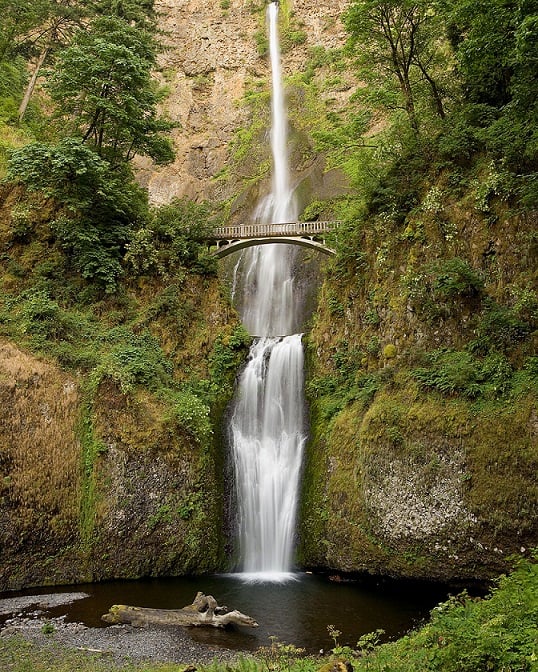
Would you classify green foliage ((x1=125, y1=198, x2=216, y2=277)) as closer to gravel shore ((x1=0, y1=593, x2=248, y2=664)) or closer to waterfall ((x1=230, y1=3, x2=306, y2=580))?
waterfall ((x1=230, y1=3, x2=306, y2=580))

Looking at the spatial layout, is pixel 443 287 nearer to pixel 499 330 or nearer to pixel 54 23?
pixel 499 330

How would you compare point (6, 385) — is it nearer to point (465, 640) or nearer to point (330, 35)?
point (465, 640)

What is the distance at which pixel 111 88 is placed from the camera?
18266mm

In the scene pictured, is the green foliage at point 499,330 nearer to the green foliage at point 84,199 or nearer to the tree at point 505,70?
the tree at point 505,70

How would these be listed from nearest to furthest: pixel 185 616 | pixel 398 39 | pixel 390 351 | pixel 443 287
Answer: pixel 185 616
pixel 443 287
pixel 390 351
pixel 398 39

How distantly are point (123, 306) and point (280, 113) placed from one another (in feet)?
83.3

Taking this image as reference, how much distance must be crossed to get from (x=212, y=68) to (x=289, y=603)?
42.1 m

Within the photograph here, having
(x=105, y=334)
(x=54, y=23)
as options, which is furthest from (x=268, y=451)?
(x=54, y=23)

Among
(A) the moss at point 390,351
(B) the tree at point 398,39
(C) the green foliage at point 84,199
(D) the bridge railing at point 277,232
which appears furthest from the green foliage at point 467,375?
(C) the green foliage at point 84,199

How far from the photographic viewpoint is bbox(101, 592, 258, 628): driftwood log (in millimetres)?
9320

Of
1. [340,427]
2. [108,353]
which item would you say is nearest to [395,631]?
[340,427]

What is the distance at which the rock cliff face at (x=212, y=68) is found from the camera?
37156mm

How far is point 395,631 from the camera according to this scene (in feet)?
29.6

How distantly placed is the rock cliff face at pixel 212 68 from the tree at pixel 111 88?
15.6 meters
